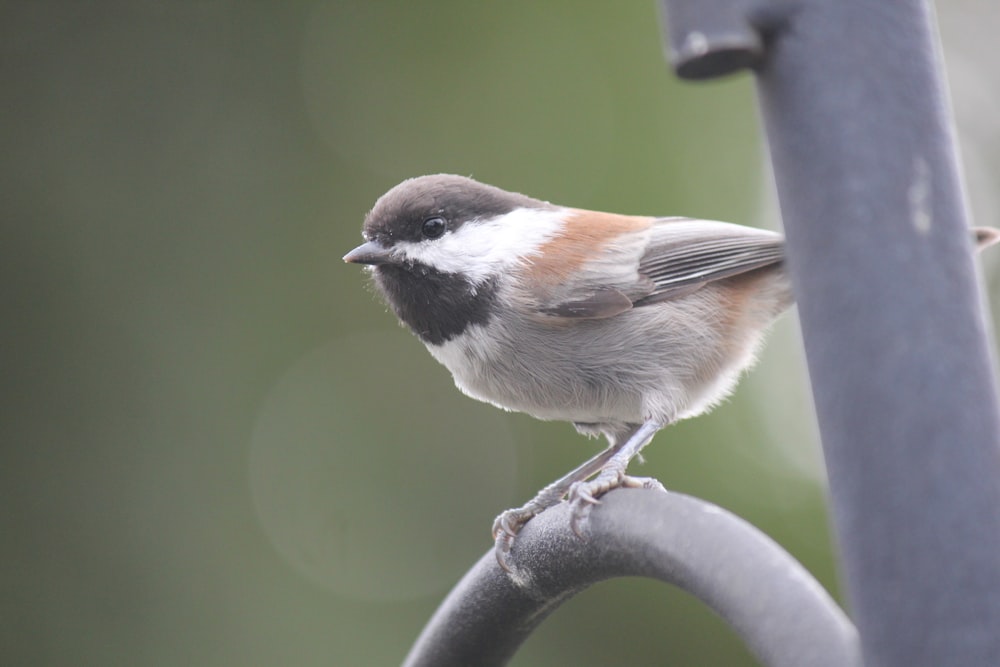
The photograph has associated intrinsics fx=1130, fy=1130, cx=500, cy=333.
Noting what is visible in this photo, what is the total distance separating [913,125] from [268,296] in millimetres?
2866

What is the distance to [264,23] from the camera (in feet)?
12.6

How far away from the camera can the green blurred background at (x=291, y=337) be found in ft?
11.3

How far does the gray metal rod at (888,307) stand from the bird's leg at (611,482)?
Result: 619 mm

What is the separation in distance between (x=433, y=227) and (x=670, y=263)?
594mm

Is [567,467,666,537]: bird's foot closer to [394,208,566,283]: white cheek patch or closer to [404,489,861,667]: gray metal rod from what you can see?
[404,489,861,667]: gray metal rod

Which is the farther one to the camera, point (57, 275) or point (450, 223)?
point (57, 275)

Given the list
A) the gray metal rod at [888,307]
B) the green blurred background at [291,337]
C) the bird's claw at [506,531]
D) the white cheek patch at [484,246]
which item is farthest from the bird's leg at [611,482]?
the green blurred background at [291,337]

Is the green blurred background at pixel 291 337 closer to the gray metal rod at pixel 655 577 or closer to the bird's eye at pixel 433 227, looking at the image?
the bird's eye at pixel 433 227

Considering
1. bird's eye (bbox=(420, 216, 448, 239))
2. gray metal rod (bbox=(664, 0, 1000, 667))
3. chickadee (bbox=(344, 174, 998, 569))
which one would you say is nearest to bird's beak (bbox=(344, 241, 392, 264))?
chickadee (bbox=(344, 174, 998, 569))

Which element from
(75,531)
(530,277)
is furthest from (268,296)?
(530,277)

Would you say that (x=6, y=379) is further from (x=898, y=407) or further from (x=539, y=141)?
(x=898, y=407)

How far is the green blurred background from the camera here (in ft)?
11.3

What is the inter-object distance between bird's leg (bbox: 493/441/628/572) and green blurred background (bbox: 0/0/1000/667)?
0.77 m

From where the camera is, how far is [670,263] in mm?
2781
